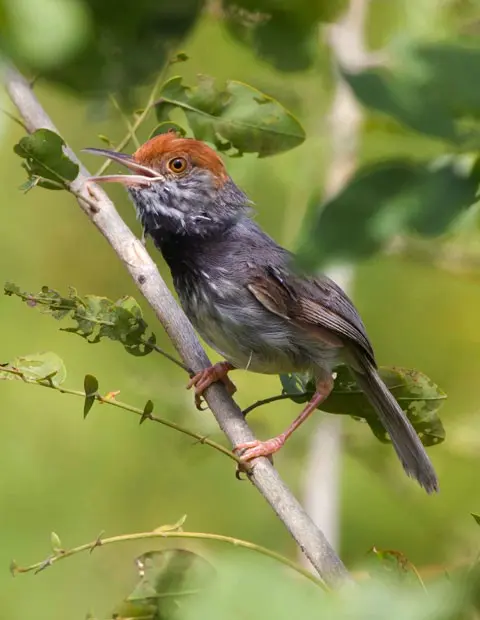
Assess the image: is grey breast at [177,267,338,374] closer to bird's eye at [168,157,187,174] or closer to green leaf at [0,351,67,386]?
bird's eye at [168,157,187,174]

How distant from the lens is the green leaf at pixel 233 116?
2312mm

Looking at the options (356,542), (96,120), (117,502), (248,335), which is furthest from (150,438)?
(96,120)

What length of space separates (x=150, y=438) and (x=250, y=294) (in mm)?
3054

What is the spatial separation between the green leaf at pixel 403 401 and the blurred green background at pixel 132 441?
5.86 feet

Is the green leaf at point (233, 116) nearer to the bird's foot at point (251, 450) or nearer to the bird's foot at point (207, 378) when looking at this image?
the bird's foot at point (207, 378)

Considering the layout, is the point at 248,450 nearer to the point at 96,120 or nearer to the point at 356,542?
the point at 96,120

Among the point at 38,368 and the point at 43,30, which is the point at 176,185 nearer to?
the point at 38,368

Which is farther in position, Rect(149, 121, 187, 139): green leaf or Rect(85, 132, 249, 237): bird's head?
Rect(85, 132, 249, 237): bird's head

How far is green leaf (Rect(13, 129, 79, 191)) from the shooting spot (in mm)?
1774

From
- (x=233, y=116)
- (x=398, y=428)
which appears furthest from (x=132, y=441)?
(x=233, y=116)

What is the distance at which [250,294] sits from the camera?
3.30m

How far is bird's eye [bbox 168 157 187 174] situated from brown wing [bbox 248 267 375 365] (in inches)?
17.0

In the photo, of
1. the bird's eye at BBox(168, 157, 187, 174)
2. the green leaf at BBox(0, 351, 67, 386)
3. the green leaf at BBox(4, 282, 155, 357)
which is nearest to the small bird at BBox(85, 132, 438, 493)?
the bird's eye at BBox(168, 157, 187, 174)

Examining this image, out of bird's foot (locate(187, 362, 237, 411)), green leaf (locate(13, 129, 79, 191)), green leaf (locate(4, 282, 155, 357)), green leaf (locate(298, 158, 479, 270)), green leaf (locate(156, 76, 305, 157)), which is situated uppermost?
green leaf (locate(298, 158, 479, 270))
